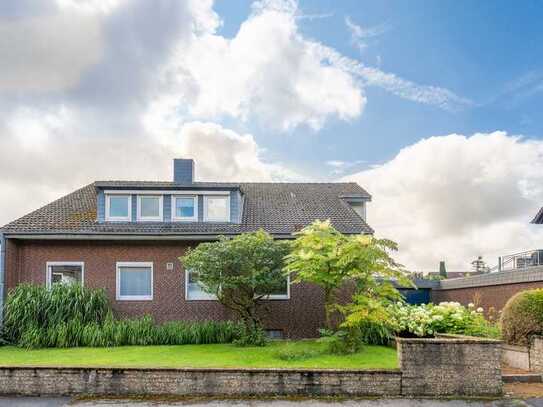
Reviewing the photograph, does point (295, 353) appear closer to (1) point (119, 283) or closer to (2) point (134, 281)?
(2) point (134, 281)

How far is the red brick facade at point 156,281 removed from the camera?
1808 centimetres

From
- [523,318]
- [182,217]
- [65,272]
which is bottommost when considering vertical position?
[523,318]

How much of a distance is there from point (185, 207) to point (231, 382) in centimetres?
976

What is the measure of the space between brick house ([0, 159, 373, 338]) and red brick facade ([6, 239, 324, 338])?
3 centimetres

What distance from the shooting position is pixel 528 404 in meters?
10.1

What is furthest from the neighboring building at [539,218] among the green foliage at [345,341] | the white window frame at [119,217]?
the white window frame at [119,217]

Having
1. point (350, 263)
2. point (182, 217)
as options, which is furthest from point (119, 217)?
point (350, 263)

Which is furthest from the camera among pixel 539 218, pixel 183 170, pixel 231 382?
pixel 539 218

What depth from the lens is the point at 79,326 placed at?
1605 cm

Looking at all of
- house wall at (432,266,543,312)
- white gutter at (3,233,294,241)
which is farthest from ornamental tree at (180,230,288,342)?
house wall at (432,266,543,312)

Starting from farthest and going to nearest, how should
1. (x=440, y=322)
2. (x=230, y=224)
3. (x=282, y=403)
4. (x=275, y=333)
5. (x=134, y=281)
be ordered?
(x=230, y=224)
(x=134, y=281)
(x=275, y=333)
(x=440, y=322)
(x=282, y=403)

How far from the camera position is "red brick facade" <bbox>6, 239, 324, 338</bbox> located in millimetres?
18078

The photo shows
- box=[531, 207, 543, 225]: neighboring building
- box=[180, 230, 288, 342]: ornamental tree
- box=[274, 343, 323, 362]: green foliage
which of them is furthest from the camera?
box=[531, 207, 543, 225]: neighboring building

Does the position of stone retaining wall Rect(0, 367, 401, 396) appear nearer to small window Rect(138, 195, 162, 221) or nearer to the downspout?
the downspout
